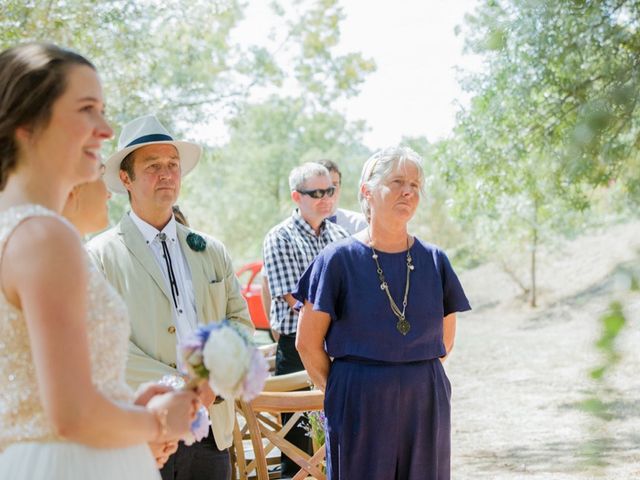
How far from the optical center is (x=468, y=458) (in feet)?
27.8

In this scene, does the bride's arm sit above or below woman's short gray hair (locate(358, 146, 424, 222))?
below

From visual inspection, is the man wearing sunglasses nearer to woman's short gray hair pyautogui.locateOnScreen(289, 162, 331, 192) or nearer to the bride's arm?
woman's short gray hair pyautogui.locateOnScreen(289, 162, 331, 192)

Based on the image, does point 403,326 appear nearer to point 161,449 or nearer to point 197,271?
point 197,271

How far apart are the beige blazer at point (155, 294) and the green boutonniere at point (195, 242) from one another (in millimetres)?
17

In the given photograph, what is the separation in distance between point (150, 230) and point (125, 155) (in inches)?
15.7

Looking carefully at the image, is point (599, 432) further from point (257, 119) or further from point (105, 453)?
point (257, 119)

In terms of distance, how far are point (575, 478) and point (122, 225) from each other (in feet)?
16.0

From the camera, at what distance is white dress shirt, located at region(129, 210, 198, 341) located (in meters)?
3.89

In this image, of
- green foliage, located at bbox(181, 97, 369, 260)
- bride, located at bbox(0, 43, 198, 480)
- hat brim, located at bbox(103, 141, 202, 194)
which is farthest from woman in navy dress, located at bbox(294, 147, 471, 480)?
green foliage, located at bbox(181, 97, 369, 260)

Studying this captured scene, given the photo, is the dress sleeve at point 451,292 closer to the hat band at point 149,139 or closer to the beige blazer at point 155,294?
the beige blazer at point 155,294

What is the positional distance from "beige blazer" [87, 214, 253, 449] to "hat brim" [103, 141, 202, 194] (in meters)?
0.27

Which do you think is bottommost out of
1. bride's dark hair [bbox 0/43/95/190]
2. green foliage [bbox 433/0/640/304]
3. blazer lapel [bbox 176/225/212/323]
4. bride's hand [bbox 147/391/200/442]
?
bride's hand [bbox 147/391/200/442]

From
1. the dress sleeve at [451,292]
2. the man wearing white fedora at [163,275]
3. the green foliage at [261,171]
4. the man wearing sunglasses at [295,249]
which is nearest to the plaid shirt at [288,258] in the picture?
the man wearing sunglasses at [295,249]

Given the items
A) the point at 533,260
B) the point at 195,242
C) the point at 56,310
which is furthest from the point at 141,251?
the point at 533,260
